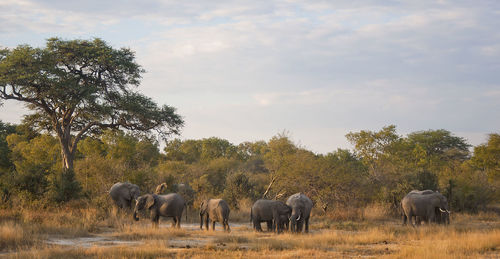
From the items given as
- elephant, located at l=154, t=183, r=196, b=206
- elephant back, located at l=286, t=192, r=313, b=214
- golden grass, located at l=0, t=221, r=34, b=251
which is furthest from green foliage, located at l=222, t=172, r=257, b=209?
golden grass, located at l=0, t=221, r=34, b=251

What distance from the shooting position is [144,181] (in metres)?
25.5

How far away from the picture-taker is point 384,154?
35094 mm

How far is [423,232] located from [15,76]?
19607mm

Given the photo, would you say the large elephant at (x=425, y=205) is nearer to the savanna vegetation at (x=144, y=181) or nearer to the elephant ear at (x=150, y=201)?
the savanna vegetation at (x=144, y=181)

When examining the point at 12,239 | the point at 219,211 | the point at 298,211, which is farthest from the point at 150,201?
the point at 12,239

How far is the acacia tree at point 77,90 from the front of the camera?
81.9 feet

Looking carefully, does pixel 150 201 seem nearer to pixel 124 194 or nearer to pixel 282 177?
pixel 124 194

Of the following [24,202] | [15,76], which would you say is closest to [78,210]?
[24,202]

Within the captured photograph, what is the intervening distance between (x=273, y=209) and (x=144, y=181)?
10.2m

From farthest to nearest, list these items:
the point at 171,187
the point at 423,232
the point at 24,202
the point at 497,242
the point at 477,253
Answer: the point at 171,187, the point at 24,202, the point at 423,232, the point at 497,242, the point at 477,253

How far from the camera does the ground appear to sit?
38.2ft

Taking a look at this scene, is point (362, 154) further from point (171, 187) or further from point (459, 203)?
point (171, 187)

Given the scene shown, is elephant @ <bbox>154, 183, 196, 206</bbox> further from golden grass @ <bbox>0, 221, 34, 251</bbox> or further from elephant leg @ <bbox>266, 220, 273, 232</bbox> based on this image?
golden grass @ <bbox>0, 221, 34, 251</bbox>

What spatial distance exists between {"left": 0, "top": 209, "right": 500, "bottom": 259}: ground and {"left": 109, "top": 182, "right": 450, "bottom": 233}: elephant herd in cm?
77
